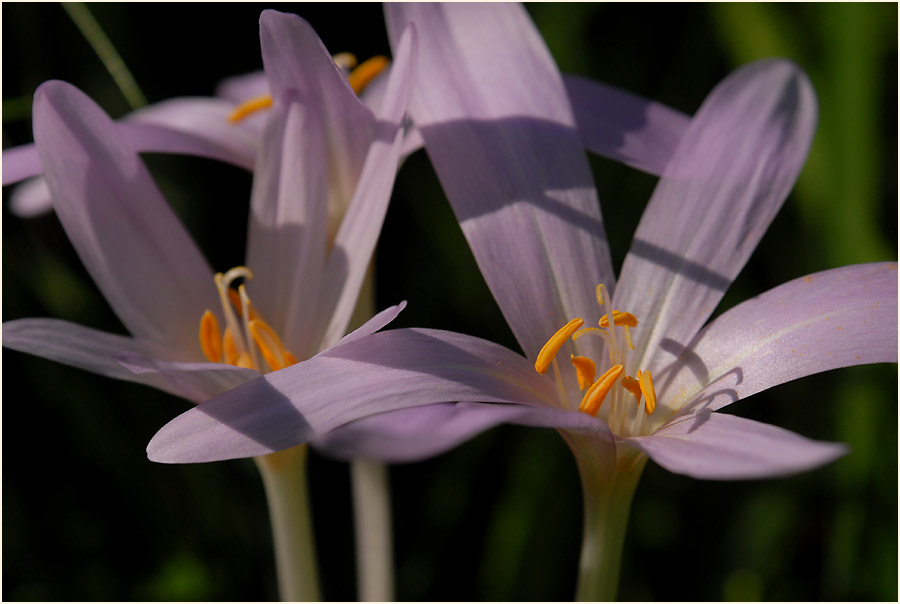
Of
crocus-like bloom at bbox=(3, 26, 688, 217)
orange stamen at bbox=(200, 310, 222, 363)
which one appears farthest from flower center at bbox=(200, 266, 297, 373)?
crocus-like bloom at bbox=(3, 26, 688, 217)

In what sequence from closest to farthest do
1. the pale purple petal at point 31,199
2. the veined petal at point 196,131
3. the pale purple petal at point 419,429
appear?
the pale purple petal at point 419,429, the veined petal at point 196,131, the pale purple petal at point 31,199

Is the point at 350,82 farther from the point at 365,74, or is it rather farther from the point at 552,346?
the point at 552,346

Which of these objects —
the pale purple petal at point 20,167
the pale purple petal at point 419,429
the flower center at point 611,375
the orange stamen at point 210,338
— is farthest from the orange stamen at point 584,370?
the pale purple petal at point 20,167

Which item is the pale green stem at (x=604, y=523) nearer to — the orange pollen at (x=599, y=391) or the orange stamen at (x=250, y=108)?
the orange pollen at (x=599, y=391)

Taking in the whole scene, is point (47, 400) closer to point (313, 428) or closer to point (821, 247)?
point (313, 428)

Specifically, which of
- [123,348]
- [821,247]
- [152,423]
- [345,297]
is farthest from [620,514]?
[152,423]
